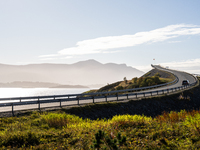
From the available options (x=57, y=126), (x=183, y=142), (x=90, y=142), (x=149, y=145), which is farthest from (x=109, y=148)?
(x=57, y=126)

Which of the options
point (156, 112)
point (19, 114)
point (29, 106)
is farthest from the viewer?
point (156, 112)

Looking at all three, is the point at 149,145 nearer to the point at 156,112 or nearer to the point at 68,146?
the point at 68,146

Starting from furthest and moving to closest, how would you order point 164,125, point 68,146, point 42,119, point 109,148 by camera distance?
point 42,119
point 164,125
point 68,146
point 109,148

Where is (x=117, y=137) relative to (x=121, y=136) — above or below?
above

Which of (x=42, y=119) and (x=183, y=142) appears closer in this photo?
(x=183, y=142)

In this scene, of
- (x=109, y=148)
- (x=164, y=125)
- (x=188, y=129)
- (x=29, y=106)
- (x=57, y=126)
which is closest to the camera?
(x=109, y=148)

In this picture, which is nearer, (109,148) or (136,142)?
(109,148)

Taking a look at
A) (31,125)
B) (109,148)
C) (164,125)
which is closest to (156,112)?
(164,125)

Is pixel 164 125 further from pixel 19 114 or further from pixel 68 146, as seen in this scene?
pixel 19 114

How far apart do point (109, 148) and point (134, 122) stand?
12.8 feet

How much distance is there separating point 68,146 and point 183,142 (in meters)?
4.90

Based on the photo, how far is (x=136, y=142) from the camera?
9.04 m

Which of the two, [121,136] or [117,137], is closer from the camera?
[117,137]

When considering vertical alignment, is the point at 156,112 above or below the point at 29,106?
below
